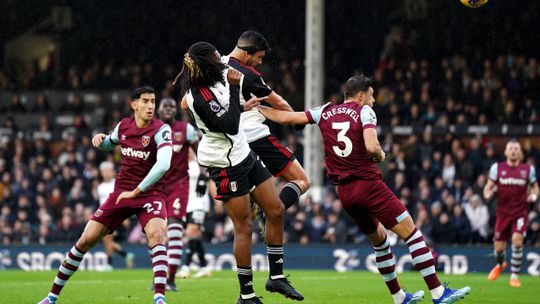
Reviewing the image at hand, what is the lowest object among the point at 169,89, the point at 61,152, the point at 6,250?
the point at 6,250

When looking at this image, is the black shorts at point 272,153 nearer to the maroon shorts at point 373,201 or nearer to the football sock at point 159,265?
the maroon shorts at point 373,201

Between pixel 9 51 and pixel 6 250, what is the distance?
12.2 metres

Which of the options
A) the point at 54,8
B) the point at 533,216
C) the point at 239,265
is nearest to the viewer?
the point at 239,265

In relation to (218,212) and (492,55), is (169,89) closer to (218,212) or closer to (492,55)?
(218,212)

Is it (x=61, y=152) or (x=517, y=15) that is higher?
(x=517, y=15)

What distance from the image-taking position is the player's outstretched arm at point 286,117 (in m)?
9.73

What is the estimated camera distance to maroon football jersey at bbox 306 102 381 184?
9539 millimetres

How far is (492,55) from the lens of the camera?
2588cm

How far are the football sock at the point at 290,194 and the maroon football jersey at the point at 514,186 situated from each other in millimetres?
6941

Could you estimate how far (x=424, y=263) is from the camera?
30.7ft

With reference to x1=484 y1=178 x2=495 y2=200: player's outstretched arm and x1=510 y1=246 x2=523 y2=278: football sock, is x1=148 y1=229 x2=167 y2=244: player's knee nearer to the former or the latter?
x1=484 y1=178 x2=495 y2=200: player's outstretched arm

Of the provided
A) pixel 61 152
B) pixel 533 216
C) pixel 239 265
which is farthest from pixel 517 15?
pixel 239 265

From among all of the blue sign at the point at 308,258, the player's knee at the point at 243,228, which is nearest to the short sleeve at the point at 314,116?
the player's knee at the point at 243,228

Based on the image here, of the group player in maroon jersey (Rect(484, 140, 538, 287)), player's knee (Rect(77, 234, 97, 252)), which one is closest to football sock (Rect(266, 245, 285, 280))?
player's knee (Rect(77, 234, 97, 252))
